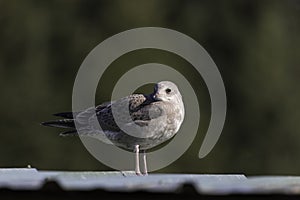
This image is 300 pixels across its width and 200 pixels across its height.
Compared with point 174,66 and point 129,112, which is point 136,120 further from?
point 174,66

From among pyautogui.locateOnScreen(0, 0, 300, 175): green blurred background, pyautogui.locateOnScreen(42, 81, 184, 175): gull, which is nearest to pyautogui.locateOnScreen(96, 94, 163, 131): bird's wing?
pyautogui.locateOnScreen(42, 81, 184, 175): gull

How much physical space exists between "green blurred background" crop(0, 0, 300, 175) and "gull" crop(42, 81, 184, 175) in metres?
5.63

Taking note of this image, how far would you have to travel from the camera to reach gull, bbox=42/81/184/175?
294 inches

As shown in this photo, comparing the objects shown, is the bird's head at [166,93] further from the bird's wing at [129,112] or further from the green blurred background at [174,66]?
the green blurred background at [174,66]

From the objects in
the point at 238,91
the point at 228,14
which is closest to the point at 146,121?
the point at 238,91

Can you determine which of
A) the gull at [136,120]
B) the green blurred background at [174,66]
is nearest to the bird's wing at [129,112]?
the gull at [136,120]

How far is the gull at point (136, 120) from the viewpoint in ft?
24.5

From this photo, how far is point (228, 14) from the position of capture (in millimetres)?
16047

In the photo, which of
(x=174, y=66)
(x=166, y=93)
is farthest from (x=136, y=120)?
(x=174, y=66)

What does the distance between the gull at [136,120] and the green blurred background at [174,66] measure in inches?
222

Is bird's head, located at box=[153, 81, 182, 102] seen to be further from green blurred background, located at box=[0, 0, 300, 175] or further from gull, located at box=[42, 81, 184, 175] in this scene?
green blurred background, located at box=[0, 0, 300, 175]

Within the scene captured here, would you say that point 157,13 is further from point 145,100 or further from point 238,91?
point 145,100

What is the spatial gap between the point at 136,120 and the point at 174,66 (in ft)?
22.5

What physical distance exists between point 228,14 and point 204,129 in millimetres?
2821
